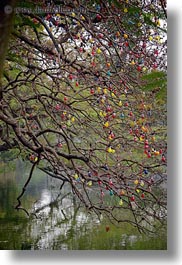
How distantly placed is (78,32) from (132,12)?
0.30 meters

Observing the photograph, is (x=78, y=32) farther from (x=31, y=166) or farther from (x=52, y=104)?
(x=31, y=166)

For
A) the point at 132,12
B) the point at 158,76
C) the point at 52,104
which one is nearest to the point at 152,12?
the point at 132,12

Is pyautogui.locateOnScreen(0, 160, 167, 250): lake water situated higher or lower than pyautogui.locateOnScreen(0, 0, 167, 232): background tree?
lower

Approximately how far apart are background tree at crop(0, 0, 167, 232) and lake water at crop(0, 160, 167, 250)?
0.04 meters

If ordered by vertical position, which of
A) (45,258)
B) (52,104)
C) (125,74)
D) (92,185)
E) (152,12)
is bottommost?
(45,258)

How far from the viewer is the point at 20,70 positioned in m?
2.31

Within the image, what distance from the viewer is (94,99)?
2279mm

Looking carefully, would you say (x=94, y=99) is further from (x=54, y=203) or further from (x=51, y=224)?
(x=51, y=224)

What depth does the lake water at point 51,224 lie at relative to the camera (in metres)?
2.21

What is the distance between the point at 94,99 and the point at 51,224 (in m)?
0.67

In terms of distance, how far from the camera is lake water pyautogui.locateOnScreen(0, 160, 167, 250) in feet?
7.25

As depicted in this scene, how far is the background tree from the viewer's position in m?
2.24

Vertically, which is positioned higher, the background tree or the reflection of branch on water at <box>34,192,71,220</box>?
the background tree

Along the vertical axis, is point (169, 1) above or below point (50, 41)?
above
